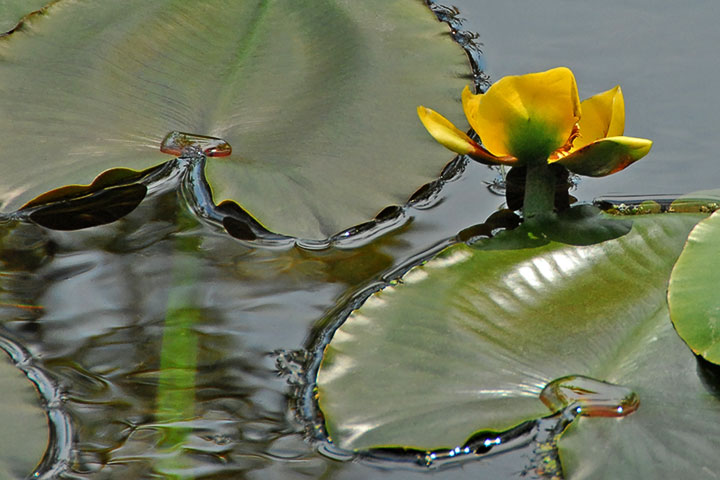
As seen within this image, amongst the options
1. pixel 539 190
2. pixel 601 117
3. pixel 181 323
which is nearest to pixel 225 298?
pixel 181 323

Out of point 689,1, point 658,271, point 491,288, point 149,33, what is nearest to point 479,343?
point 491,288

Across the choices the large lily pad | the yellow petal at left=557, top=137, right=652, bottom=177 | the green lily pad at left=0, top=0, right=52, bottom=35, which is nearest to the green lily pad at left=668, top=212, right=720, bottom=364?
the large lily pad

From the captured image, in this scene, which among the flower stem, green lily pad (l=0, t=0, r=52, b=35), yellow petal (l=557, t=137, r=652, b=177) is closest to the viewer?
yellow petal (l=557, t=137, r=652, b=177)

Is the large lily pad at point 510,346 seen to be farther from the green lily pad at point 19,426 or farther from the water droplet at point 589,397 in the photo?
the green lily pad at point 19,426

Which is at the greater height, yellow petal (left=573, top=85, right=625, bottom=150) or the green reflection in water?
yellow petal (left=573, top=85, right=625, bottom=150)

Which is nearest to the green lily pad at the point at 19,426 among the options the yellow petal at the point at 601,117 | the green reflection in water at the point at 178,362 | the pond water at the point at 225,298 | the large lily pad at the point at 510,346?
the pond water at the point at 225,298

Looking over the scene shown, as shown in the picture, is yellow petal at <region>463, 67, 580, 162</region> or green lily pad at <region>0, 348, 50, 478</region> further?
yellow petal at <region>463, 67, 580, 162</region>

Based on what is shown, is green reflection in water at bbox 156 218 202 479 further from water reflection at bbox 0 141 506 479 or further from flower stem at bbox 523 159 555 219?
flower stem at bbox 523 159 555 219

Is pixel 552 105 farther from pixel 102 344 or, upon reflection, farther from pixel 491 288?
pixel 102 344
